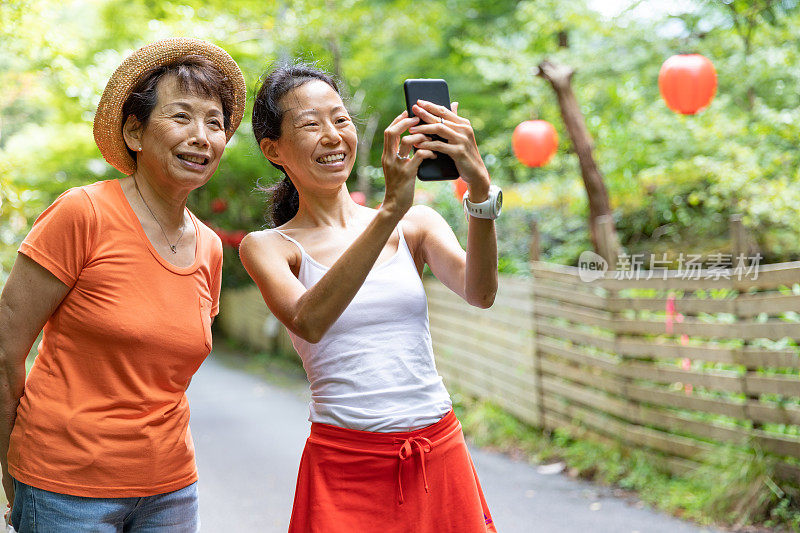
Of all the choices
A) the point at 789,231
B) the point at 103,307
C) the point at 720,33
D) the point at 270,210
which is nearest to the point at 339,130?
the point at 270,210

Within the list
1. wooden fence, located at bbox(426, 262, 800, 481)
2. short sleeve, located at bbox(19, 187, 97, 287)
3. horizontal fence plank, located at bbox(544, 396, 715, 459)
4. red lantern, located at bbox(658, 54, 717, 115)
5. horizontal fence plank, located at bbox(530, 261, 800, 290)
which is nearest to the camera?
short sleeve, located at bbox(19, 187, 97, 287)

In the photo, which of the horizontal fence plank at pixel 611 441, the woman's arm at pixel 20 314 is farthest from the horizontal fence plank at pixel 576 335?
the woman's arm at pixel 20 314

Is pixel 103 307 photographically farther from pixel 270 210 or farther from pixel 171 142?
pixel 270 210

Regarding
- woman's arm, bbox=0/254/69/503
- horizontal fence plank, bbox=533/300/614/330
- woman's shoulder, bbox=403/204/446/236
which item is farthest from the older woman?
horizontal fence plank, bbox=533/300/614/330

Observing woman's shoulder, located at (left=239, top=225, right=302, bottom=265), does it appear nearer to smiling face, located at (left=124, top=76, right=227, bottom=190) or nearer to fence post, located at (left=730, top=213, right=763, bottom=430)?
smiling face, located at (left=124, top=76, right=227, bottom=190)

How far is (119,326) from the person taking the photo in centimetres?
176

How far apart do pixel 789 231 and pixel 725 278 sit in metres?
3.31

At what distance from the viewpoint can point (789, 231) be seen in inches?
287

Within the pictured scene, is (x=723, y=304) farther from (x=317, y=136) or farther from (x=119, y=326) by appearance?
(x=119, y=326)

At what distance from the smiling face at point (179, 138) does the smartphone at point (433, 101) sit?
21.9 inches

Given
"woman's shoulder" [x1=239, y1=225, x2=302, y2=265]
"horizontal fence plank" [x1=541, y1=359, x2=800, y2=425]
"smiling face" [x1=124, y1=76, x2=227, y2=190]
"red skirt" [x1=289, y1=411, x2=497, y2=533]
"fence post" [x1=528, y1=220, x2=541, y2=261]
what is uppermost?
"smiling face" [x1=124, y1=76, x2=227, y2=190]

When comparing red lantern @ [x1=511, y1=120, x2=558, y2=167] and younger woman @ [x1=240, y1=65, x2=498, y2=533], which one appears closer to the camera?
younger woman @ [x1=240, y1=65, x2=498, y2=533]

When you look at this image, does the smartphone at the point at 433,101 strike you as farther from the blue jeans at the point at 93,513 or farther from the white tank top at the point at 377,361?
the blue jeans at the point at 93,513

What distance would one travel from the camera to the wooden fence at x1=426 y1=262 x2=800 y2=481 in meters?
4.36
